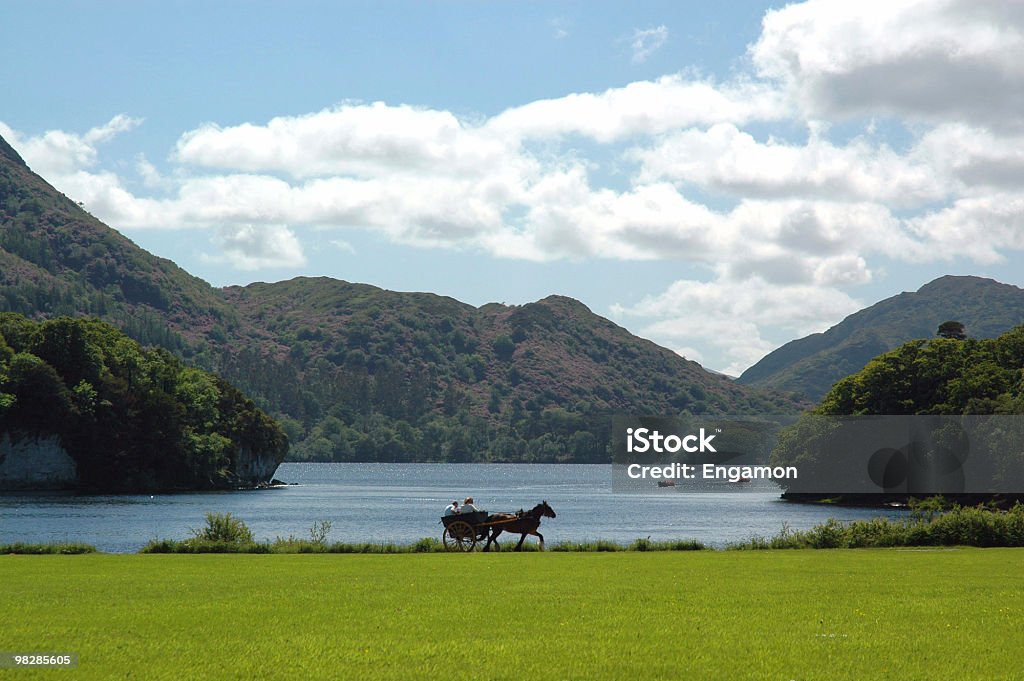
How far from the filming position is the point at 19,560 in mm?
32562

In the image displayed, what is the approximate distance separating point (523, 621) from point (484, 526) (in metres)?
24.0

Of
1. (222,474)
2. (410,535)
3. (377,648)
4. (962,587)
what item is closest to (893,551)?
(962,587)

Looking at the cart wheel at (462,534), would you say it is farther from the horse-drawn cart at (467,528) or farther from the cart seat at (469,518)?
the cart seat at (469,518)

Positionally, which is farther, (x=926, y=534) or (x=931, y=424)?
(x=931, y=424)

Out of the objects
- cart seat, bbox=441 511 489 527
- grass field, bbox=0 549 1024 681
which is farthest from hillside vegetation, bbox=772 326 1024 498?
grass field, bbox=0 549 1024 681

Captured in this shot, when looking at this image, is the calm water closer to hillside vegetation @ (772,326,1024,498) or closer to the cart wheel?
hillside vegetation @ (772,326,1024,498)

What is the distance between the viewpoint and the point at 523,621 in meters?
18.6

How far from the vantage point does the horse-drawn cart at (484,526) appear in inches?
1658

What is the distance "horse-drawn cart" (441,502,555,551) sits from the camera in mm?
42125

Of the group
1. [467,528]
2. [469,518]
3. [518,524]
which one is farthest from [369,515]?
[518,524]

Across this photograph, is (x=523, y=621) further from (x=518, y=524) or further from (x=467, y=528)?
(x=467, y=528)

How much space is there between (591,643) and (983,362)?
106 metres

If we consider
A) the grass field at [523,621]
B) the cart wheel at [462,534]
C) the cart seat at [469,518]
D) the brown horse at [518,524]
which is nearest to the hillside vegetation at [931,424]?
the brown horse at [518,524]

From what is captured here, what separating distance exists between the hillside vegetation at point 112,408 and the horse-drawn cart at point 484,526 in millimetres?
93456
